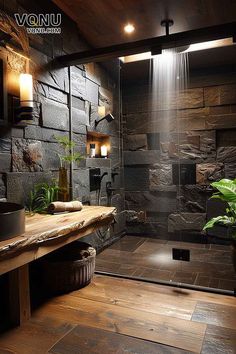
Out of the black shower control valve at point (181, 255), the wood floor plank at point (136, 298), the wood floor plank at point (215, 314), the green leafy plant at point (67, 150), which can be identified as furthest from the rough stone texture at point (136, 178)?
the wood floor plank at point (215, 314)

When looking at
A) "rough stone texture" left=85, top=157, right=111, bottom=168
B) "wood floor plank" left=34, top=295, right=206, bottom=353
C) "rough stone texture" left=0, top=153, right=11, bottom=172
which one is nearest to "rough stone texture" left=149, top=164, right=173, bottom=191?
"rough stone texture" left=85, top=157, right=111, bottom=168

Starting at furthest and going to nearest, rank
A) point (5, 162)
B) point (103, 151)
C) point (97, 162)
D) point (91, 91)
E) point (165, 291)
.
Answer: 1. point (103, 151)
2. point (97, 162)
3. point (91, 91)
4. point (165, 291)
5. point (5, 162)

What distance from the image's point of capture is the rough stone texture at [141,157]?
381cm

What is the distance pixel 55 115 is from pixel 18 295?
4.98ft

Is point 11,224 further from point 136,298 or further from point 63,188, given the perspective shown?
point 136,298

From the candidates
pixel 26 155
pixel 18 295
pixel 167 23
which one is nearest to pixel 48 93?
pixel 26 155

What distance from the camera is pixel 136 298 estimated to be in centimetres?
203

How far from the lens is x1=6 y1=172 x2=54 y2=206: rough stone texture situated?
6.41 ft

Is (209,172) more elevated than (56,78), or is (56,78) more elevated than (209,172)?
(56,78)

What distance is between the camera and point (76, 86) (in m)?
2.75

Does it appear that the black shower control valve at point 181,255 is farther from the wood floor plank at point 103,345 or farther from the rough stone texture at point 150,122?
the rough stone texture at point 150,122

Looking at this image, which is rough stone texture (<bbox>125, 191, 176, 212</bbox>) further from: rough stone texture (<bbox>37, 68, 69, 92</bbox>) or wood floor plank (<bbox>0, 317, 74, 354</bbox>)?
wood floor plank (<bbox>0, 317, 74, 354</bbox>)

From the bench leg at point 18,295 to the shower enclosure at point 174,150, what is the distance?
4.99ft

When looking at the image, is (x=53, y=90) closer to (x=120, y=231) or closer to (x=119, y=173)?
(x=119, y=173)
